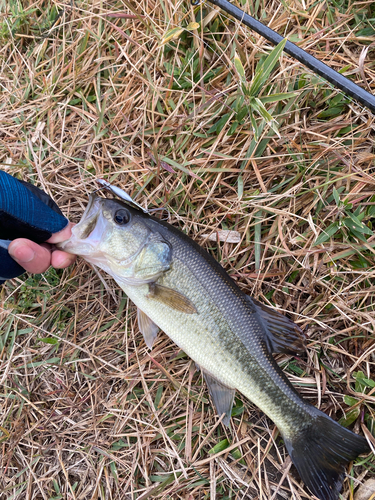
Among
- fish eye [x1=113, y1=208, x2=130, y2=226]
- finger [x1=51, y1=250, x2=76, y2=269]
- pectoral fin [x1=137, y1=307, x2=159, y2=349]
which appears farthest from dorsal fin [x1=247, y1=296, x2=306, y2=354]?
finger [x1=51, y1=250, x2=76, y2=269]

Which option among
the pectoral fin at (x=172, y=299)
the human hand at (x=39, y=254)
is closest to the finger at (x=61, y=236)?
the human hand at (x=39, y=254)

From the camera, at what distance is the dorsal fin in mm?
2533

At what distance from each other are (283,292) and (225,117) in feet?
5.35

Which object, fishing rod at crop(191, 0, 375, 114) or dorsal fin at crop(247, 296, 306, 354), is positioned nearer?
fishing rod at crop(191, 0, 375, 114)

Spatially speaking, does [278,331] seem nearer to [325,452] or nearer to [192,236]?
[325,452]

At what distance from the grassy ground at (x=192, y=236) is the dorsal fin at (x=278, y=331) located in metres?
0.22

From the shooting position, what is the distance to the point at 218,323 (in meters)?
2.42

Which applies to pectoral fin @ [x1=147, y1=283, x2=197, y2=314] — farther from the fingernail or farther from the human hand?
the fingernail

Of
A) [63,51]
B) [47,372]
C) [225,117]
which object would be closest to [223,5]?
[225,117]

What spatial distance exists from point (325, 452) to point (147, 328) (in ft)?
5.40

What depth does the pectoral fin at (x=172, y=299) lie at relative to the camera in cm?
243

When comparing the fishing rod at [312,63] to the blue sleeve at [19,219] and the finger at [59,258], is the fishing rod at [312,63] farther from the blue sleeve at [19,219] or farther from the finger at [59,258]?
the finger at [59,258]

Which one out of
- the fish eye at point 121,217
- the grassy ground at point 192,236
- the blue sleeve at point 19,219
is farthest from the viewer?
the grassy ground at point 192,236

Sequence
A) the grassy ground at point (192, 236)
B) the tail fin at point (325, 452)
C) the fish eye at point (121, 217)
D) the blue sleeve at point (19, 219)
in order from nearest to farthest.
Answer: the blue sleeve at point (19, 219) < the tail fin at point (325, 452) < the fish eye at point (121, 217) < the grassy ground at point (192, 236)
